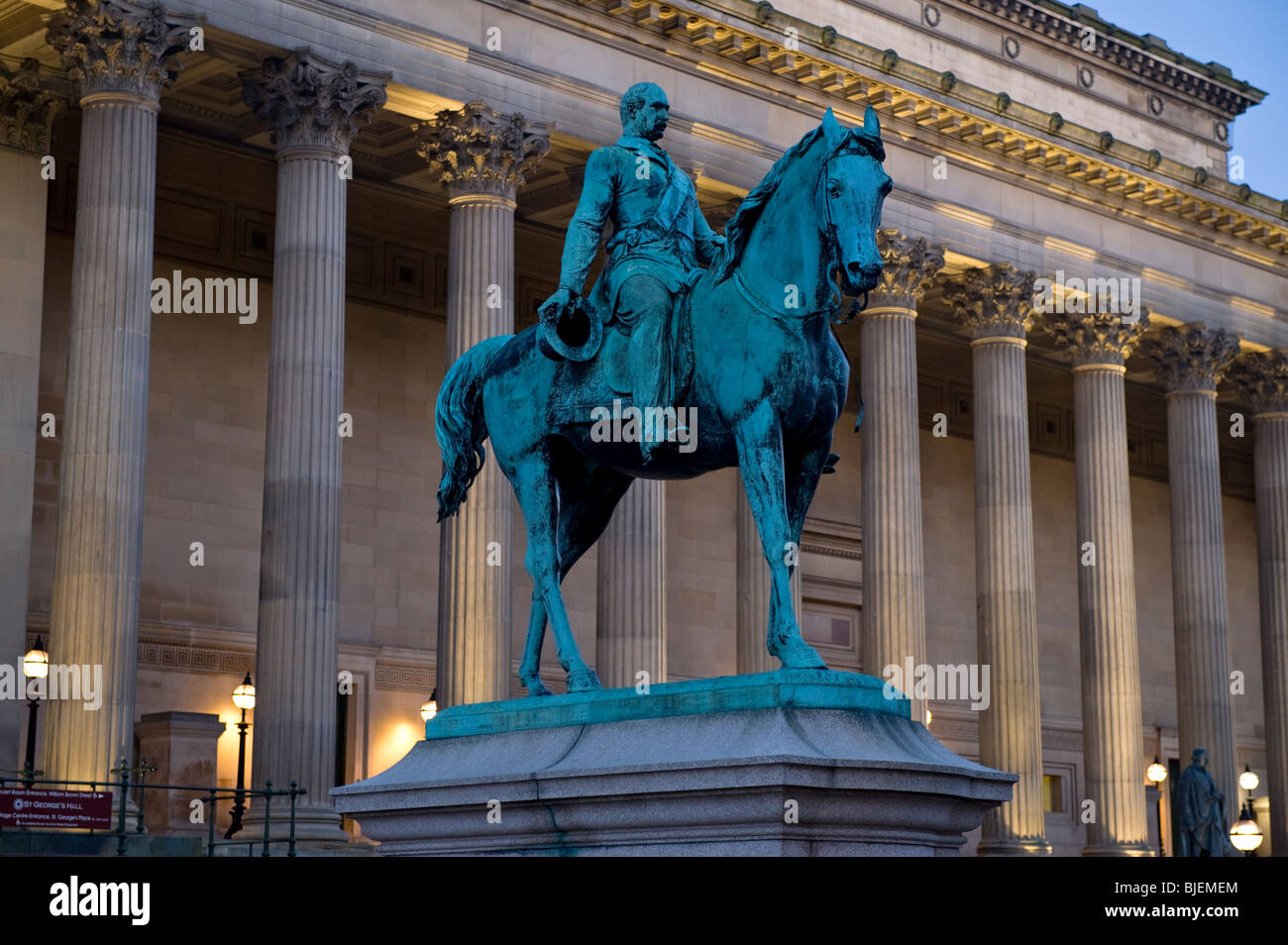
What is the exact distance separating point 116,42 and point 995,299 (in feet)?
71.8

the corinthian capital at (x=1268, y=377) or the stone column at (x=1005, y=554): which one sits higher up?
the corinthian capital at (x=1268, y=377)

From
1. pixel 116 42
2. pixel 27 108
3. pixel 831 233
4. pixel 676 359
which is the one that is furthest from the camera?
pixel 27 108

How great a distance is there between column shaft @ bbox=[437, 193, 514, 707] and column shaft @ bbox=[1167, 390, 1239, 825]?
21613mm

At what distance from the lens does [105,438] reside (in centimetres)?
2980

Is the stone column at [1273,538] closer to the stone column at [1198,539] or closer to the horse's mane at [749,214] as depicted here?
the stone column at [1198,539]

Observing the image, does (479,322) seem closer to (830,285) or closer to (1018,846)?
(1018,846)

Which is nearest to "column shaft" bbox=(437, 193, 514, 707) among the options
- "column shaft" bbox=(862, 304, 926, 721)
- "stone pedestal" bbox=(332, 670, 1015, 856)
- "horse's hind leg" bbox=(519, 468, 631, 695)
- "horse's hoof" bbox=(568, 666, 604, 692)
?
"column shaft" bbox=(862, 304, 926, 721)

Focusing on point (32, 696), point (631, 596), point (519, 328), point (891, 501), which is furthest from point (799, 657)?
point (519, 328)

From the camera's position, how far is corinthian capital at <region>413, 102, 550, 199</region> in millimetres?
35219

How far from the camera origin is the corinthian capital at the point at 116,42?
101 feet

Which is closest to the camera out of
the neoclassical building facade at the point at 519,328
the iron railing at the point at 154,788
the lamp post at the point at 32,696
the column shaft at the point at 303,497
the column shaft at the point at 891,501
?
the iron railing at the point at 154,788

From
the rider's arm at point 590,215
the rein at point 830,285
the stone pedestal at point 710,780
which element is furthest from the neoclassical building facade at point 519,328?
the stone pedestal at point 710,780

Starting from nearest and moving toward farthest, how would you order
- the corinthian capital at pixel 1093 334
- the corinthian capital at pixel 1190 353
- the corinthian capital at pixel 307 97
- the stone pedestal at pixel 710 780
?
the stone pedestal at pixel 710 780 → the corinthian capital at pixel 307 97 → the corinthian capital at pixel 1093 334 → the corinthian capital at pixel 1190 353

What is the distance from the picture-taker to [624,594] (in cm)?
3638
